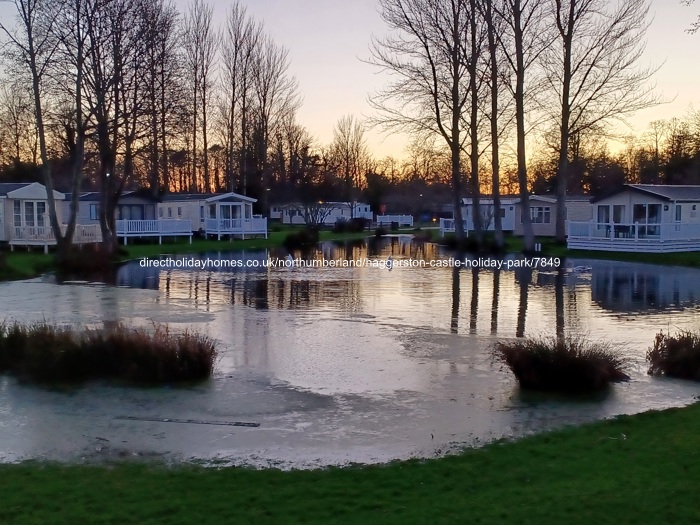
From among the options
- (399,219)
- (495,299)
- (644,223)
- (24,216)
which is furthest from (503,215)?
(495,299)

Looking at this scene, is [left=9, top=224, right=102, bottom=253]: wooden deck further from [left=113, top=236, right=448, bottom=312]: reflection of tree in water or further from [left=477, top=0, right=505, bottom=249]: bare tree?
[left=477, top=0, right=505, bottom=249]: bare tree

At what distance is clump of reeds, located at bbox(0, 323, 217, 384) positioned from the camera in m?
10.7

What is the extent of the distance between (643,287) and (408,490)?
62.9 ft

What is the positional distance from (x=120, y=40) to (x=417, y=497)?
3057cm

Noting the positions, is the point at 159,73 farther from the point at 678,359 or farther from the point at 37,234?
the point at 678,359

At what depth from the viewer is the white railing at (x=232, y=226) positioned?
49406 mm

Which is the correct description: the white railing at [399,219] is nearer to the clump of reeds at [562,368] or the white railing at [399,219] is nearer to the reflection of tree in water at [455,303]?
the reflection of tree in water at [455,303]

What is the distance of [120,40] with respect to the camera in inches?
1275

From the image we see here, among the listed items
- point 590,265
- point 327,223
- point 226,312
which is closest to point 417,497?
point 226,312

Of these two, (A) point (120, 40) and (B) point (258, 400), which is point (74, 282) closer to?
(A) point (120, 40)

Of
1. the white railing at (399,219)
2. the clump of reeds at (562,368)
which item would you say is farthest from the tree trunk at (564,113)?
the white railing at (399,219)

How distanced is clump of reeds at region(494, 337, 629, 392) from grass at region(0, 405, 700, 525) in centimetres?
257

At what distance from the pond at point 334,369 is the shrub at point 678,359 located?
11.1 inches

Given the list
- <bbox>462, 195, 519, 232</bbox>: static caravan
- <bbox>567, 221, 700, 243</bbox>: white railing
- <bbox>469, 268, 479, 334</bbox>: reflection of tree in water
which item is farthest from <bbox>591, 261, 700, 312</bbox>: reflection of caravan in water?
<bbox>462, 195, 519, 232</bbox>: static caravan
